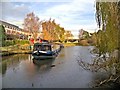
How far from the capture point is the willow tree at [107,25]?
94.2 inches

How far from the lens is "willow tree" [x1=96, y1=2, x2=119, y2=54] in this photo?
2.39 m

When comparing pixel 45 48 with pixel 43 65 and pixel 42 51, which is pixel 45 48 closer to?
pixel 42 51

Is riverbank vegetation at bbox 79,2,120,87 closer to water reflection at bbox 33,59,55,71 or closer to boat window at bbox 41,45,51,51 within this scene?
water reflection at bbox 33,59,55,71

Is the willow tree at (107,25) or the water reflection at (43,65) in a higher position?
the willow tree at (107,25)

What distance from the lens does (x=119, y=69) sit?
233 centimetres

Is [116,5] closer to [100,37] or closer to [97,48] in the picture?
[100,37]

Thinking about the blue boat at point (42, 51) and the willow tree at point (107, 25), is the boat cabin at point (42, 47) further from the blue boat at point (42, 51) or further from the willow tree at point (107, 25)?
the willow tree at point (107, 25)

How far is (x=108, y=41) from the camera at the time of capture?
2539 millimetres

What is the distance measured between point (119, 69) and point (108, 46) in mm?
317

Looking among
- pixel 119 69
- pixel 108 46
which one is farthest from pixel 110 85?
pixel 108 46

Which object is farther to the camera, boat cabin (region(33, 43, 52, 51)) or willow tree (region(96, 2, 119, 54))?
boat cabin (region(33, 43, 52, 51))

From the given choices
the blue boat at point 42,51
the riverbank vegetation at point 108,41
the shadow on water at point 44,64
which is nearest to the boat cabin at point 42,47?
the blue boat at point 42,51

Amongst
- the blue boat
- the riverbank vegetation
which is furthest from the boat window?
the riverbank vegetation

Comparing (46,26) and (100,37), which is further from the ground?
(46,26)
